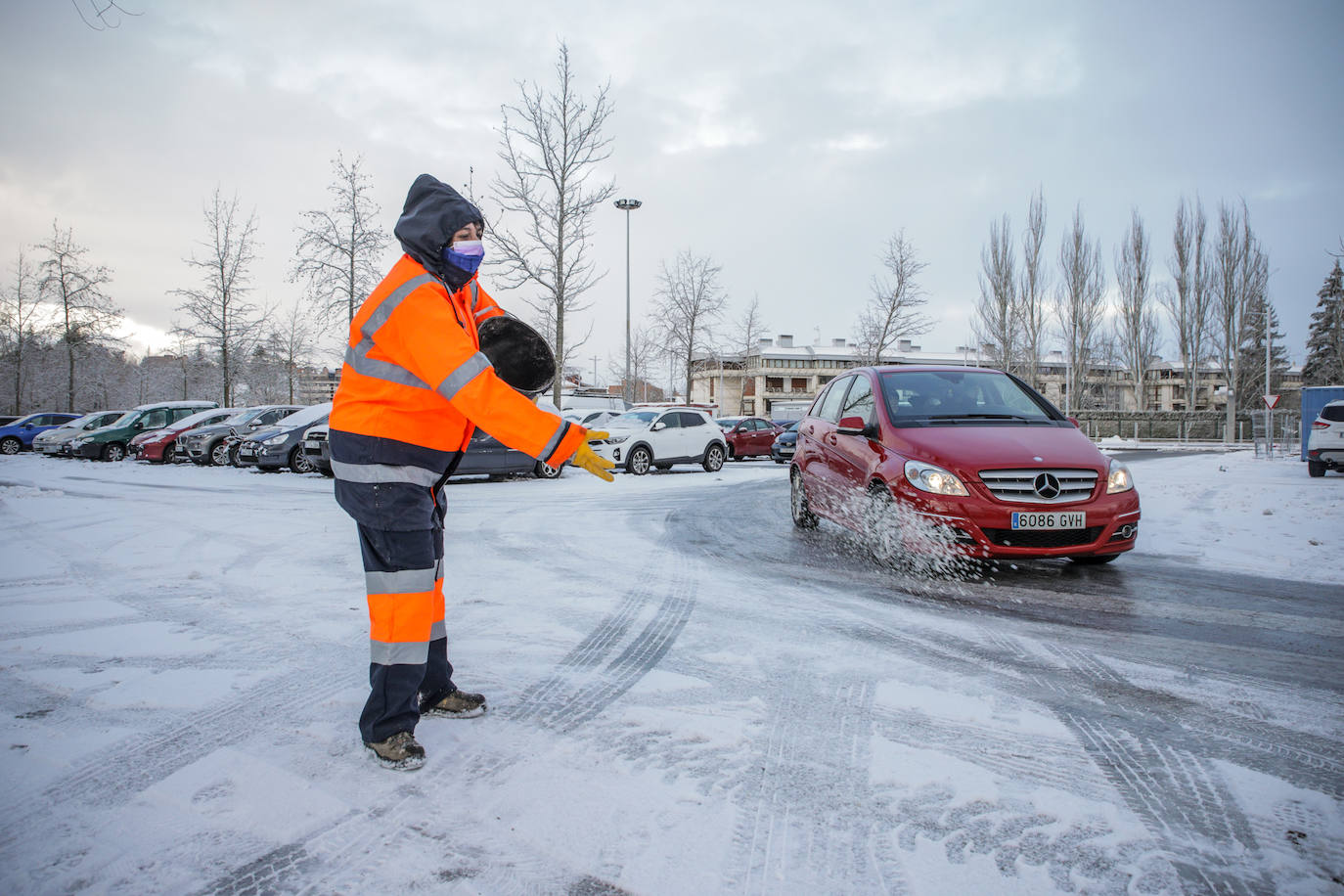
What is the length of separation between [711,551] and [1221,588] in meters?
3.68

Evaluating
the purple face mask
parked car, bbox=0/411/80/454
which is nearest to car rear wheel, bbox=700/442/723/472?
the purple face mask

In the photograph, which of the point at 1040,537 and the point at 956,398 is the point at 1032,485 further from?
the point at 956,398

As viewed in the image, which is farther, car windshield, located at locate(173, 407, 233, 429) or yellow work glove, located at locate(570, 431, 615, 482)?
car windshield, located at locate(173, 407, 233, 429)

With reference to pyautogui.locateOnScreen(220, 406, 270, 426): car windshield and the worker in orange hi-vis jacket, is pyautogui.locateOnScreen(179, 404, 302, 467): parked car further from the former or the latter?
the worker in orange hi-vis jacket

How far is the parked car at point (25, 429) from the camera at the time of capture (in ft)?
86.0

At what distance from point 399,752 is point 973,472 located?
3.94 m

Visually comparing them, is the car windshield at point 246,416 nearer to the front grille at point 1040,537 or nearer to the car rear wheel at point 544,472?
the car rear wheel at point 544,472

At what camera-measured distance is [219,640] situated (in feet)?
11.7

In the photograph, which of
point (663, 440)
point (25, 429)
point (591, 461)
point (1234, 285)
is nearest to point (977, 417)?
point (591, 461)

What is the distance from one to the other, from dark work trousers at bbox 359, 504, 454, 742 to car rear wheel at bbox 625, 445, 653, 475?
13.8 metres

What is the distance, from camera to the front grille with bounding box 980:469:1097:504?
15.6 feet

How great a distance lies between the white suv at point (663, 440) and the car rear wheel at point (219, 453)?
10.2 meters

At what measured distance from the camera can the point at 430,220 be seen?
2.43 metres

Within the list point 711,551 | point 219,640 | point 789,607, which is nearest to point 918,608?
point 789,607
